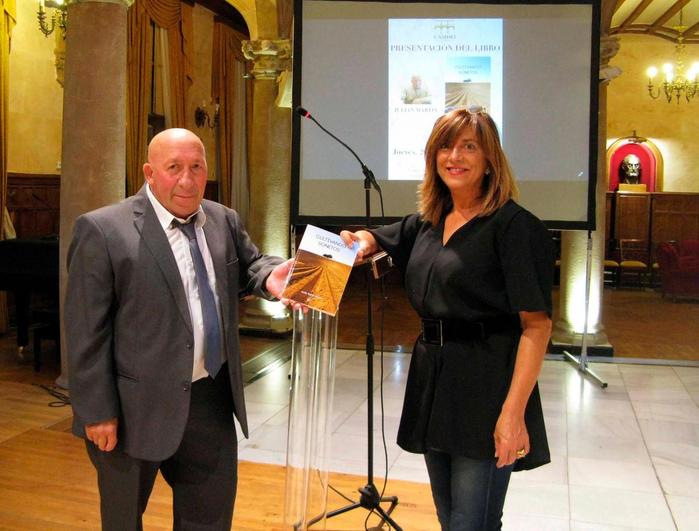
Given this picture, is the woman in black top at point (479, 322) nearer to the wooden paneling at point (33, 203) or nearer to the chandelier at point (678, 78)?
the wooden paneling at point (33, 203)

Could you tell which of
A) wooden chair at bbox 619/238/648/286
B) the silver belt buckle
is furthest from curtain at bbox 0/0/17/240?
wooden chair at bbox 619/238/648/286

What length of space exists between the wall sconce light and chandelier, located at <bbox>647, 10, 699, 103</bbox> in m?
7.47

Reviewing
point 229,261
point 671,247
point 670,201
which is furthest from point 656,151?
point 229,261

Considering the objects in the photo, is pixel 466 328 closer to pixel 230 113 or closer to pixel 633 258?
pixel 230 113

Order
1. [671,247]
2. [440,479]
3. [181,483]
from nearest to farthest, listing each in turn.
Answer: [440,479] → [181,483] → [671,247]

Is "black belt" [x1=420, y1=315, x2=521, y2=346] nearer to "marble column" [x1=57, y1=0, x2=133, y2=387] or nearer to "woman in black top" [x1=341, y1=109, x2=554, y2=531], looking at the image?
"woman in black top" [x1=341, y1=109, x2=554, y2=531]

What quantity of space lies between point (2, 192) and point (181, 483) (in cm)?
590

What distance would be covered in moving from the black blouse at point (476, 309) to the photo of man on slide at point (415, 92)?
117 inches

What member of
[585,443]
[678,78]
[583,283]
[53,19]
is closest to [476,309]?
[585,443]

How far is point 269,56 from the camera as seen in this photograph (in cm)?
751

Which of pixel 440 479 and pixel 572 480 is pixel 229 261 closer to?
pixel 440 479

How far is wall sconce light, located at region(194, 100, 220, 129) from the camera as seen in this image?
435 inches

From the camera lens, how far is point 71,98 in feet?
16.6

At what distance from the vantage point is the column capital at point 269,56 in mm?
7447
